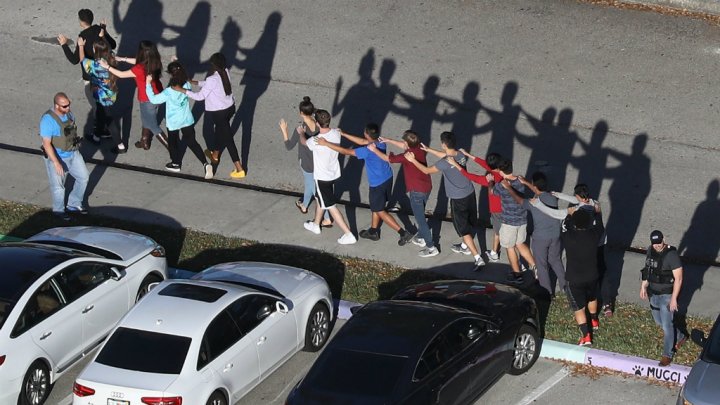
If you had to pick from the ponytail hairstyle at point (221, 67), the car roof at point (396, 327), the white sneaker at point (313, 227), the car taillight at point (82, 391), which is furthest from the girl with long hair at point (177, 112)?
the car taillight at point (82, 391)

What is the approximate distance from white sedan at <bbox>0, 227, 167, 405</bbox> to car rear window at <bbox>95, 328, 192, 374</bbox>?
95 cm

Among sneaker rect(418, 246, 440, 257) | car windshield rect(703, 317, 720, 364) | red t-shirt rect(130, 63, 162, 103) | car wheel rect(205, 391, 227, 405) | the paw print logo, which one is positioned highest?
red t-shirt rect(130, 63, 162, 103)

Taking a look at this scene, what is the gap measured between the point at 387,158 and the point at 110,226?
167 inches

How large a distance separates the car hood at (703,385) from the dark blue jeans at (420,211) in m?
4.68

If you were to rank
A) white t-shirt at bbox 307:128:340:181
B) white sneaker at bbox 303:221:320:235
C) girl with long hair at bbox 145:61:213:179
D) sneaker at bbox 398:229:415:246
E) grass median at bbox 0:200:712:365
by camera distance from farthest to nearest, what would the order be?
girl with long hair at bbox 145:61:213:179
white sneaker at bbox 303:221:320:235
sneaker at bbox 398:229:415:246
white t-shirt at bbox 307:128:340:181
grass median at bbox 0:200:712:365

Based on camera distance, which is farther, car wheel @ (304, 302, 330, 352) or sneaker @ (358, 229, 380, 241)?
sneaker @ (358, 229, 380, 241)

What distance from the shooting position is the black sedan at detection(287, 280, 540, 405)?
36.9ft

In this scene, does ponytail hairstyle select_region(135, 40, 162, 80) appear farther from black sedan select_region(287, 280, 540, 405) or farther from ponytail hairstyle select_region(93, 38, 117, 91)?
black sedan select_region(287, 280, 540, 405)

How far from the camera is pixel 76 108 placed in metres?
19.8

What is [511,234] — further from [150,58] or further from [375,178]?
[150,58]

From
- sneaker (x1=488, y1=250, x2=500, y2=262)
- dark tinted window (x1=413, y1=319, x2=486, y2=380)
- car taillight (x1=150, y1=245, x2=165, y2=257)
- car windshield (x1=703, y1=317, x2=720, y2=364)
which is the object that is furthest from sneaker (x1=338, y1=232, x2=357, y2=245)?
car windshield (x1=703, y1=317, x2=720, y2=364)

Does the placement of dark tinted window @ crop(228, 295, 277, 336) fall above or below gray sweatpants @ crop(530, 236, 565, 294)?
below

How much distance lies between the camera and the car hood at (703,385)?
10797 mm

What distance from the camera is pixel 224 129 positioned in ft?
56.7
